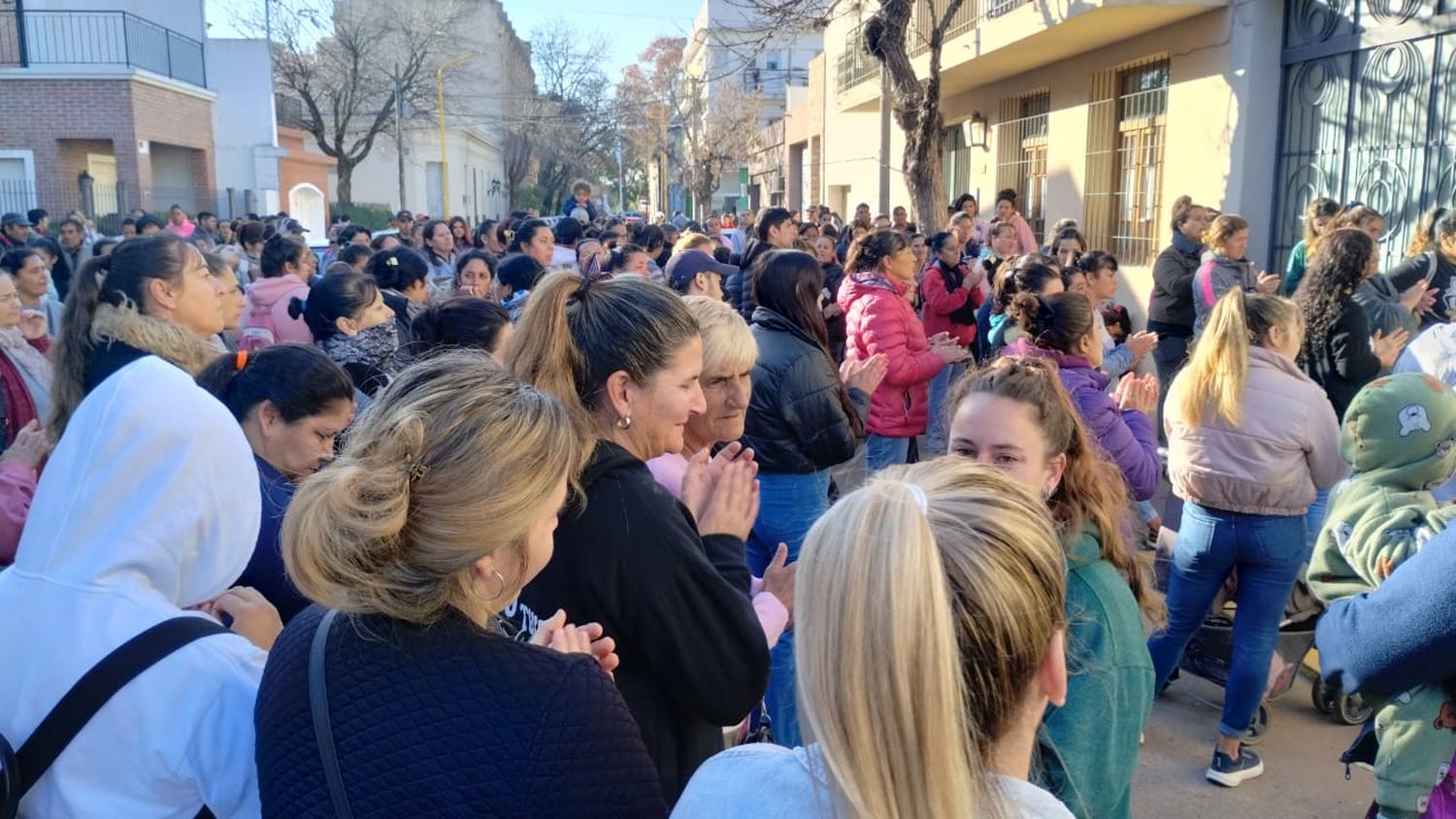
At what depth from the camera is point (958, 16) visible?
51.0 feet

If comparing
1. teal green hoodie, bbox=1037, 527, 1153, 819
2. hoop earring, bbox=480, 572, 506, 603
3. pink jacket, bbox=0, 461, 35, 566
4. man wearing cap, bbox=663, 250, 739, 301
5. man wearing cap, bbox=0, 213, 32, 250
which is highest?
man wearing cap, bbox=0, 213, 32, 250

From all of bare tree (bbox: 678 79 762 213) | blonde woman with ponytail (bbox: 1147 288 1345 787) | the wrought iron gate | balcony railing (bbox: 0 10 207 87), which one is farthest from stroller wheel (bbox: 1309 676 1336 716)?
bare tree (bbox: 678 79 762 213)

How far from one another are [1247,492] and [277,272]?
18.9ft

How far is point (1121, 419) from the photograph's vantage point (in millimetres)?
3877

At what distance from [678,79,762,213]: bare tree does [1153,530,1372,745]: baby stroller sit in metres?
39.9

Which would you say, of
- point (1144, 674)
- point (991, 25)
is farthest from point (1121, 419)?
point (991, 25)

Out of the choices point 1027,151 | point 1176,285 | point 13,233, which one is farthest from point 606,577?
point 1027,151

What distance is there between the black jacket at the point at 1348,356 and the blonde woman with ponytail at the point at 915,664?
4902 mm

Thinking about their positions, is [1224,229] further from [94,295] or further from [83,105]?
[83,105]

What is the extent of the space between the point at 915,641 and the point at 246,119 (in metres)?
33.6

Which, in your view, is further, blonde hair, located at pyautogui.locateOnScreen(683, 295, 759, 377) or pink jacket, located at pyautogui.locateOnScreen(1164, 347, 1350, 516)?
pink jacket, located at pyautogui.locateOnScreen(1164, 347, 1350, 516)

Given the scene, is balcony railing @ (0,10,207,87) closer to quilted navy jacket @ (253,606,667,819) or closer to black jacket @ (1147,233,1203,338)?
black jacket @ (1147,233,1203,338)

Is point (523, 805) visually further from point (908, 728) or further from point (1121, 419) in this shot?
point (1121, 419)

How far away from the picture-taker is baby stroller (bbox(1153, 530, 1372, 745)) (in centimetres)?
422
